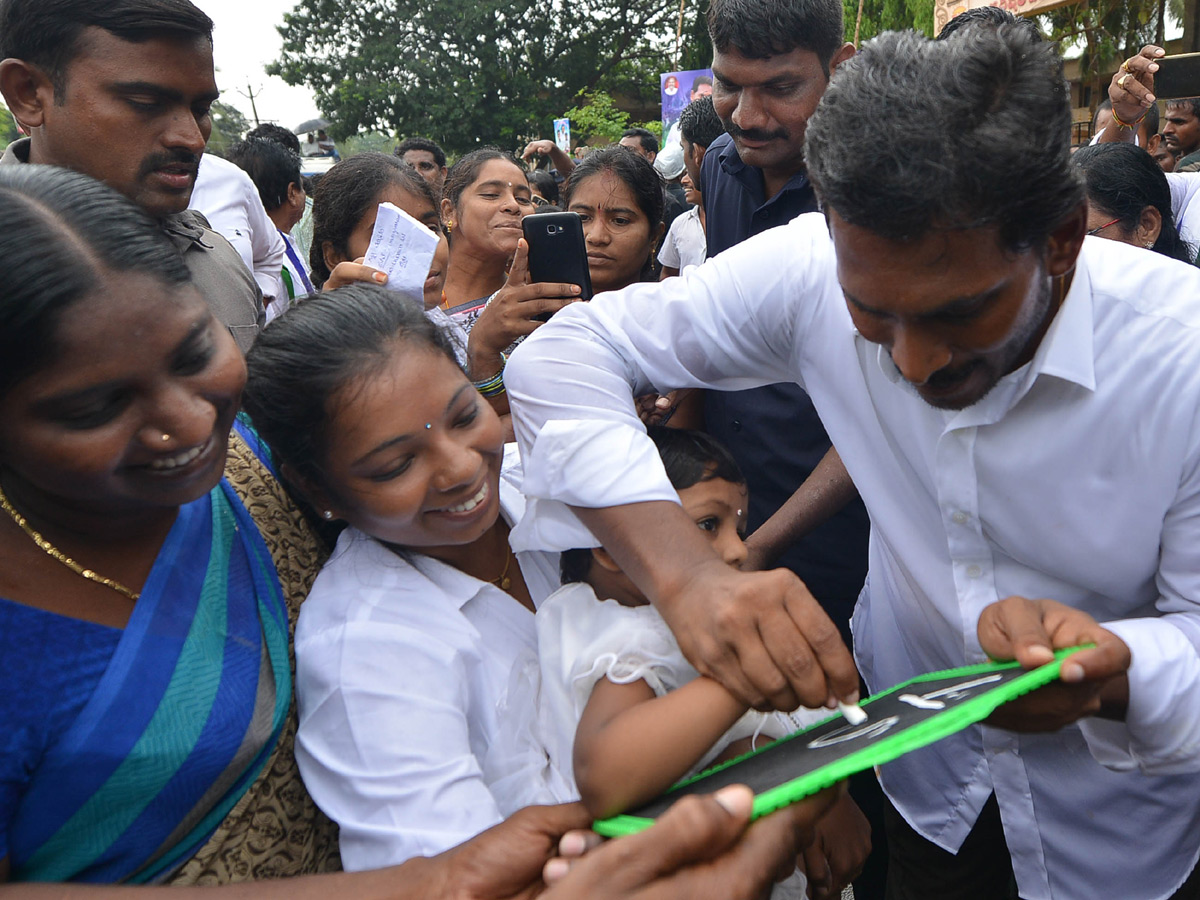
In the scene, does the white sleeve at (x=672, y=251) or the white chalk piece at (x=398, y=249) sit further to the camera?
the white sleeve at (x=672, y=251)

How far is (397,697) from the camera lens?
1.34 m

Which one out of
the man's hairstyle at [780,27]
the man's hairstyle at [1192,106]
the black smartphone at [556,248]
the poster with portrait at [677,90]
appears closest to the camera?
the black smartphone at [556,248]

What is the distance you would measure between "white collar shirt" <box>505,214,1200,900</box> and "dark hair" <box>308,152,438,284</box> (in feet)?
6.50

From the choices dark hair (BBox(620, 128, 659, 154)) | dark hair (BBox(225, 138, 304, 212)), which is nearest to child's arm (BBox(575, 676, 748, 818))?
dark hair (BBox(225, 138, 304, 212))

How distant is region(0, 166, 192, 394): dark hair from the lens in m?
1.10

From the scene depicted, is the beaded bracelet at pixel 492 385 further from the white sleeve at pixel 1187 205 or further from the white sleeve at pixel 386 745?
the white sleeve at pixel 1187 205

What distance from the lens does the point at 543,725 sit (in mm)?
1524

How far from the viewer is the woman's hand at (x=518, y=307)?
2.52 meters

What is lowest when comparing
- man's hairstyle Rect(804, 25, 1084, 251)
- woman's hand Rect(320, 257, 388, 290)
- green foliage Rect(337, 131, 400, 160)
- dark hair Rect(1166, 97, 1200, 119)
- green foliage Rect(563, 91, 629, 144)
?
green foliage Rect(337, 131, 400, 160)

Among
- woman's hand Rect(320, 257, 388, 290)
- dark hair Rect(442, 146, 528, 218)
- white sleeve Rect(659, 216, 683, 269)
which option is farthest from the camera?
white sleeve Rect(659, 216, 683, 269)

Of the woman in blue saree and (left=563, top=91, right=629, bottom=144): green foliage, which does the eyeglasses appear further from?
(left=563, top=91, right=629, bottom=144): green foliage

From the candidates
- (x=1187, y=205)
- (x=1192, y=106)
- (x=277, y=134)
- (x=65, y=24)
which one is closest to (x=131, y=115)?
(x=65, y=24)

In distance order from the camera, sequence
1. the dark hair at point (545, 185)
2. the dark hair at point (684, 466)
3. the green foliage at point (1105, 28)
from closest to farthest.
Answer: the dark hair at point (684, 466)
the dark hair at point (545, 185)
the green foliage at point (1105, 28)

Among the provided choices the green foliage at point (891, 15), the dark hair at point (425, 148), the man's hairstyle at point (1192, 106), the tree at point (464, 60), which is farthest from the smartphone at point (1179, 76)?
the tree at point (464, 60)
